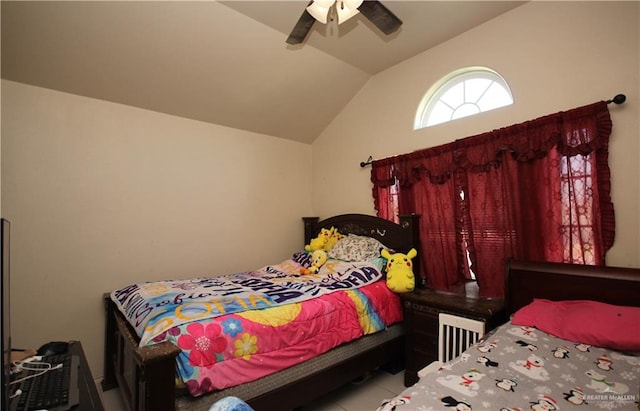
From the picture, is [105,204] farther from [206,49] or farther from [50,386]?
[50,386]

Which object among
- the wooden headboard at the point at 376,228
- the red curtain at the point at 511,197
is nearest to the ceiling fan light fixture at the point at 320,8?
the red curtain at the point at 511,197

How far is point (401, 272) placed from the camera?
2484mm

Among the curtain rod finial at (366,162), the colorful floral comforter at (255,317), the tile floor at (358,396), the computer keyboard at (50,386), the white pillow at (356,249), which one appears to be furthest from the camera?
the curtain rod finial at (366,162)

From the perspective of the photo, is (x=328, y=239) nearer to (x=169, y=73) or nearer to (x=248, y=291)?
(x=248, y=291)

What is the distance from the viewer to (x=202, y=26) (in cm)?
229

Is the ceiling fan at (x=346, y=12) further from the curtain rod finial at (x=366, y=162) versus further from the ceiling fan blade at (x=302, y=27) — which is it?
the curtain rod finial at (x=366, y=162)

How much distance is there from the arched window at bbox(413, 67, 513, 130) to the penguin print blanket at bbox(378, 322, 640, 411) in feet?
5.99

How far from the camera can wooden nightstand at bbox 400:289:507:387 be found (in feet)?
6.74

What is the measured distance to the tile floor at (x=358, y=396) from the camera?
2.05 metres

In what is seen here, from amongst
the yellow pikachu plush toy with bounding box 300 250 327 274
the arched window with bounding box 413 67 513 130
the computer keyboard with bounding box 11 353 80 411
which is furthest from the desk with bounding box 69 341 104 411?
the arched window with bounding box 413 67 513 130

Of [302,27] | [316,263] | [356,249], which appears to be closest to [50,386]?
[316,263]

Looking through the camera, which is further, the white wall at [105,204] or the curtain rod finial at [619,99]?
the white wall at [105,204]

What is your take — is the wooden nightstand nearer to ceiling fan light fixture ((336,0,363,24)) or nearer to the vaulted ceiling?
ceiling fan light fixture ((336,0,363,24))

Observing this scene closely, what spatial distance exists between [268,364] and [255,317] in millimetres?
269
